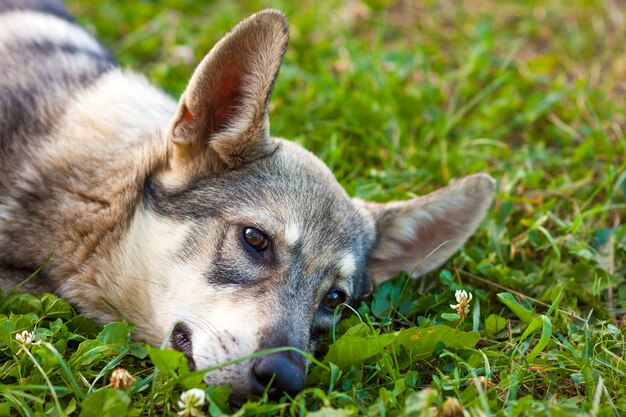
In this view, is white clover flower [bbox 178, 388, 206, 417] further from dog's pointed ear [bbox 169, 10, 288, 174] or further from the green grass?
dog's pointed ear [bbox 169, 10, 288, 174]

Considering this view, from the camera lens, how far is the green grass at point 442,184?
3.10 m

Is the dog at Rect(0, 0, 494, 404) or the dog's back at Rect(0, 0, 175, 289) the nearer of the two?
the dog at Rect(0, 0, 494, 404)

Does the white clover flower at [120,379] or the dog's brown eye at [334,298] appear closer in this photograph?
the white clover flower at [120,379]

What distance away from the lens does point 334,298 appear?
370cm

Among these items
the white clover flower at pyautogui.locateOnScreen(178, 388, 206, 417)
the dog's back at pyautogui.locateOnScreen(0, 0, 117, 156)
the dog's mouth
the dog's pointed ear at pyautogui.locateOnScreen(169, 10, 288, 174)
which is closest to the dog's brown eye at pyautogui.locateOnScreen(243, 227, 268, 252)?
the dog's pointed ear at pyautogui.locateOnScreen(169, 10, 288, 174)

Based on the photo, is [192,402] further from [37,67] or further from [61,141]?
[37,67]

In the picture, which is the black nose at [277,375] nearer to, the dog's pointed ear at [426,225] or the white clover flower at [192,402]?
the white clover flower at [192,402]

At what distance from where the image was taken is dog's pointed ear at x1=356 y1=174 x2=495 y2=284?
4.16m

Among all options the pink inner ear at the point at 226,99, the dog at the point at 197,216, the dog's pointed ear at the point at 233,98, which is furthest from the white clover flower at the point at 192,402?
the pink inner ear at the point at 226,99

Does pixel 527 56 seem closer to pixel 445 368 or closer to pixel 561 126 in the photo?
pixel 561 126

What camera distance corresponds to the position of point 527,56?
6586 millimetres

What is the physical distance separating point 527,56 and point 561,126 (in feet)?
4.19

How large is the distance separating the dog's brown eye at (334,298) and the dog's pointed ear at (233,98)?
0.78 m

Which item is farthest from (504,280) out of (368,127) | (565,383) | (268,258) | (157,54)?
(157,54)
